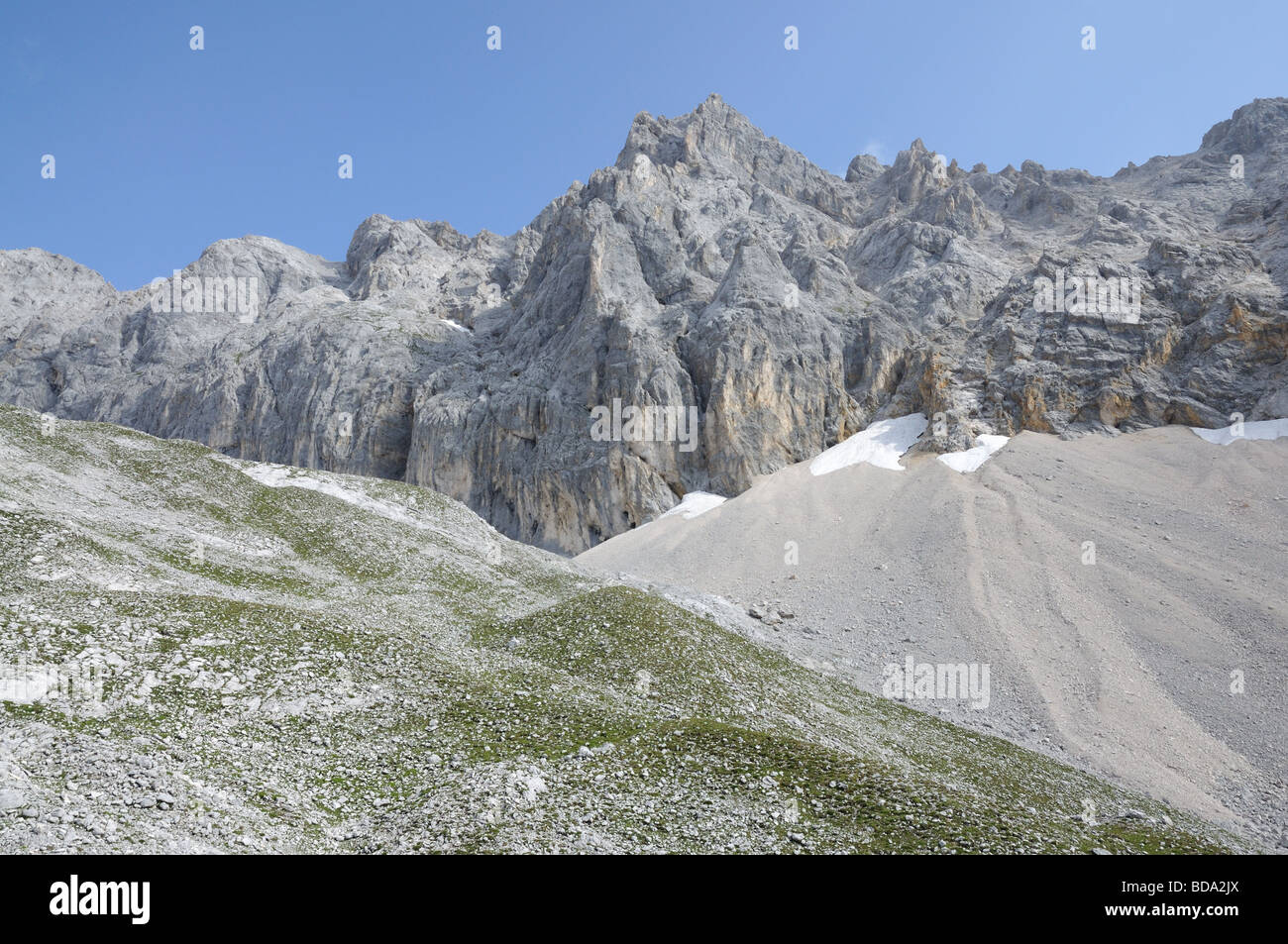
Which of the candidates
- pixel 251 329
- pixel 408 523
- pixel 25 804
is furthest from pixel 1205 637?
pixel 251 329

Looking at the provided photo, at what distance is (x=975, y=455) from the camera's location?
256 ft

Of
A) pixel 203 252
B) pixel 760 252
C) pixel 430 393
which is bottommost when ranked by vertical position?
pixel 430 393

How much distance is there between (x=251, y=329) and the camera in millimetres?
141875

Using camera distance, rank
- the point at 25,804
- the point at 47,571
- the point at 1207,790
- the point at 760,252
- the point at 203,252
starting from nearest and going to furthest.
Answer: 1. the point at 25,804
2. the point at 47,571
3. the point at 1207,790
4. the point at 760,252
5. the point at 203,252

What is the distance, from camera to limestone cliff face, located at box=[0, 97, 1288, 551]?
87062mm

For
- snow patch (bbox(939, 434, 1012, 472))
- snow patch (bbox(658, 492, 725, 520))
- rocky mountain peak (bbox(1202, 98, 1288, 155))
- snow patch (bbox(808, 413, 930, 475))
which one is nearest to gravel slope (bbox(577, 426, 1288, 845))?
snow patch (bbox(939, 434, 1012, 472))

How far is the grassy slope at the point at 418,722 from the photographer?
14703mm

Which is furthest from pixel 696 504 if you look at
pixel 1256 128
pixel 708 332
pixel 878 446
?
pixel 1256 128

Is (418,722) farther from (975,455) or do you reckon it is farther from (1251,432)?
(1251,432)

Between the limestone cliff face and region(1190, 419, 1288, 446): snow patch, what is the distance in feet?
9.81

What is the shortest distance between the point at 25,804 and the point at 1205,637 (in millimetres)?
57610

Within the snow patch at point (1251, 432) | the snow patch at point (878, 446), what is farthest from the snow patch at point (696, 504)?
the snow patch at point (1251, 432)

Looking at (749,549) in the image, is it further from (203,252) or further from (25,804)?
(203,252)

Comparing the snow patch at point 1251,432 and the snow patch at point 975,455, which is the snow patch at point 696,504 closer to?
the snow patch at point 975,455
